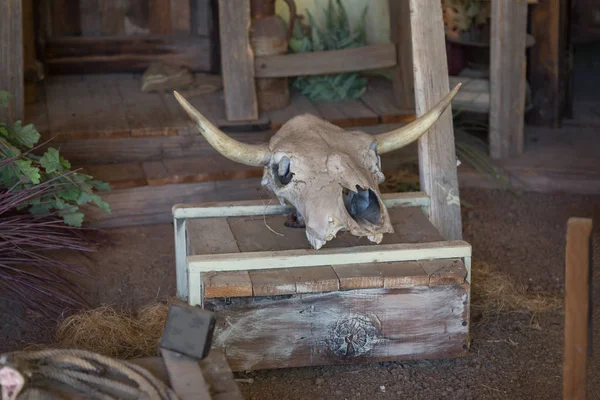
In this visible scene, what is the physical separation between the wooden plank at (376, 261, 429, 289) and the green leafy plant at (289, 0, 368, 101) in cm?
277

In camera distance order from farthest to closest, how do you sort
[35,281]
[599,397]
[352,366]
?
[35,281], [352,366], [599,397]

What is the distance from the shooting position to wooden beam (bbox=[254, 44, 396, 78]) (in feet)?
19.0

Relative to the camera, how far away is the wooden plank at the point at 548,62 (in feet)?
21.3

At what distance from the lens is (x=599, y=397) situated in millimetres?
3568

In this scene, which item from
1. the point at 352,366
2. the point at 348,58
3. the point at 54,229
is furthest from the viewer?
the point at 348,58

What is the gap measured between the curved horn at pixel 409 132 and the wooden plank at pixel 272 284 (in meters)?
0.79

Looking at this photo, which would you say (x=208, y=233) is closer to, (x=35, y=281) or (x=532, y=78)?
(x=35, y=281)

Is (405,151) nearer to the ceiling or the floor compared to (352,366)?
nearer to the ceiling

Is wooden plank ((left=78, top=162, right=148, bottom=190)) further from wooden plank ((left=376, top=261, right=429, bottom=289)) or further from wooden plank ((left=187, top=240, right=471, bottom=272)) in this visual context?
wooden plank ((left=376, top=261, right=429, bottom=289))

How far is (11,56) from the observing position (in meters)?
4.89

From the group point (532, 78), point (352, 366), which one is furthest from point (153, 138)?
point (532, 78)

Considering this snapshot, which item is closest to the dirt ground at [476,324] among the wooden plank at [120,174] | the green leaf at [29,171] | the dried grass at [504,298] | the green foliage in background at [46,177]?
the dried grass at [504,298]

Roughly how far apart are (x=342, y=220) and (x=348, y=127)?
8.28ft

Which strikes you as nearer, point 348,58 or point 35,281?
point 35,281
